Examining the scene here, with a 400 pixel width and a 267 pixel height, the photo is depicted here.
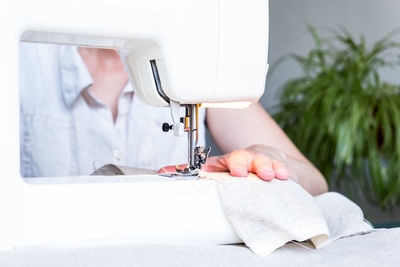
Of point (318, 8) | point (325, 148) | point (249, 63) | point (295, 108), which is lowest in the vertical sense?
point (325, 148)

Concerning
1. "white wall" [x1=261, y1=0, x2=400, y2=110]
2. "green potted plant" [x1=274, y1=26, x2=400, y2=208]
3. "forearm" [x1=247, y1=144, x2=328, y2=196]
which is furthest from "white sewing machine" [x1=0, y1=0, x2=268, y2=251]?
"white wall" [x1=261, y1=0, x2=400, y2=110]

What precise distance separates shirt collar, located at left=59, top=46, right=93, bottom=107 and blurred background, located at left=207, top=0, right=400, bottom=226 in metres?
2.03

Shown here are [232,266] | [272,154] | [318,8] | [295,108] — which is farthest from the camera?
[318,8]

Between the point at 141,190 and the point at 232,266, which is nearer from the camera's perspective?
the point at 232,266

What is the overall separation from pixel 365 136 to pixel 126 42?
2217 mm

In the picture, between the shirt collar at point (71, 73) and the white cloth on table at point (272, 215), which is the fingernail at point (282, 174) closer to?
the white cloth on table at point (272, 215)

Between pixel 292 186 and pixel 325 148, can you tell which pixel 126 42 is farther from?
pixel 325 148

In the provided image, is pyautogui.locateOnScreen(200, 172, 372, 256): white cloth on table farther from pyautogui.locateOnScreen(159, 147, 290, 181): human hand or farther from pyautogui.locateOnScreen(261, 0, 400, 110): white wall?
pyautogui.locateOnScreen(261, 0, 400, 110): white wall

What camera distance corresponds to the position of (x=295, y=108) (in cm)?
314

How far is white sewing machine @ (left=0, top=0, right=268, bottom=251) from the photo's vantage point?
0.76 metres

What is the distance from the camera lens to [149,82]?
0.89m

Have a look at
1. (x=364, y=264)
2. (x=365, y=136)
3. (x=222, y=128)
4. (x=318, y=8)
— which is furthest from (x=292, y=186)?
(x=318, y=8)

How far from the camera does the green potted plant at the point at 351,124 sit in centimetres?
278

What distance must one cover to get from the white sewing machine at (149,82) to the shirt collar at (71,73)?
695mm
